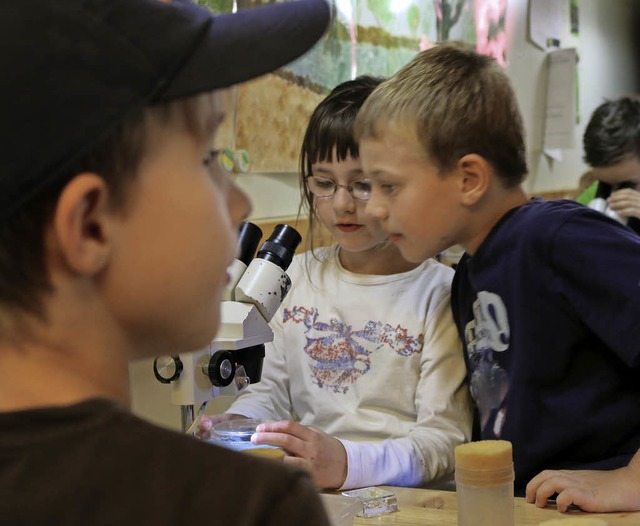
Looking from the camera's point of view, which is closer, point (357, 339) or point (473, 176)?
point (473, 176)

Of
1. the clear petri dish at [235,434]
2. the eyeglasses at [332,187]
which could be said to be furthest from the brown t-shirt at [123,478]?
the eyeglasses at [332,187]

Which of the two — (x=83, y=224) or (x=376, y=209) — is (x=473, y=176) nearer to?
(x=376, y=209)

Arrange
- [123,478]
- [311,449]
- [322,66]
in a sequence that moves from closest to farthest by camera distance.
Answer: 1. [123,478]
2. [311,449]
3. [322,66]

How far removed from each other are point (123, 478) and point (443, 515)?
77 cm

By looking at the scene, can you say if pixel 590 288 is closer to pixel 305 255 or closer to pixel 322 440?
pixel 322 440

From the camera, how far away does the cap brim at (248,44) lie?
22.3 inches

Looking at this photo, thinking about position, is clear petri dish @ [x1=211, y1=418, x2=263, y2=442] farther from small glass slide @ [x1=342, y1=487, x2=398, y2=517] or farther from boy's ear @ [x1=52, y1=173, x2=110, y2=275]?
boy's ear @ [x1=52, y1=173, x2=110, y2=275]

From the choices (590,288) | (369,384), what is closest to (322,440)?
(369,384)

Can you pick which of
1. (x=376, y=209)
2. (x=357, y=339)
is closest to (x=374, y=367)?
(x=357, y=339)

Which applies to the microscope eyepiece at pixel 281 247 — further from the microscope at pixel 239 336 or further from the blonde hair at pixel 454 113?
the blonde hair at pixel 454 113

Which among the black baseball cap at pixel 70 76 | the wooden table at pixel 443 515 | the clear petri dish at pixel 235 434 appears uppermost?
the black baseball cap at pixel 70 76

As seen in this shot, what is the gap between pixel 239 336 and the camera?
A: 4.09ft

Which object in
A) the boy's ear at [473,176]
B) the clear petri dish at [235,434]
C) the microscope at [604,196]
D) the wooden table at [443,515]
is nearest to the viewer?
the wooden table at [443,515]

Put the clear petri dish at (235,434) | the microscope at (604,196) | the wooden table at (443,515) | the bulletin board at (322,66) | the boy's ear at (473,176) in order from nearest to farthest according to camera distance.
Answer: the wooden table at (443,515) < the clear petri dish at (235,434) < the boy's ear at (473,176) < the bulletin board at (322,66) < the microscope at (604,196)
